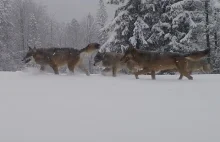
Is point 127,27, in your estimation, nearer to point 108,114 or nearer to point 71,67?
point 71,67

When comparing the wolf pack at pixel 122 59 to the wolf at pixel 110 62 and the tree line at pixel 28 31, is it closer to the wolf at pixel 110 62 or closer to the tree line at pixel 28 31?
the wolf at pixel 110 62

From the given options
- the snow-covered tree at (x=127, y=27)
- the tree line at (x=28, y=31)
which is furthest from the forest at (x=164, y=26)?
the tree line at (x=28, y=31)

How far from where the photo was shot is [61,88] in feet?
24.6

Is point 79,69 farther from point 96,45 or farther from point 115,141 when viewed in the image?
point 115,141

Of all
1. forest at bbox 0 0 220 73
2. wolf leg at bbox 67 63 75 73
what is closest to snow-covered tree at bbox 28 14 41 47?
forest at bbox 0 0 220 73

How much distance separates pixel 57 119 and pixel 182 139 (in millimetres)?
1953

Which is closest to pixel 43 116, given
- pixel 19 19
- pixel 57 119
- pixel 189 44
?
pixel 57 119

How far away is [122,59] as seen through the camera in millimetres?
11094

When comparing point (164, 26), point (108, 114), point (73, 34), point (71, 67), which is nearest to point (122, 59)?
point (71, 67)

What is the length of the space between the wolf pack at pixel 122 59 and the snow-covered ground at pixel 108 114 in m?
2.65

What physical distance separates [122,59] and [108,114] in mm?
5894

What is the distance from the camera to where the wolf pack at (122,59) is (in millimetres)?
10133

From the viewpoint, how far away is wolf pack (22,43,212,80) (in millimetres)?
10133

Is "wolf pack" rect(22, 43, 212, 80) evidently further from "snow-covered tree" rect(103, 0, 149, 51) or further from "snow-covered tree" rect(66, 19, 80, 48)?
"snow-covered tree" rect(66, 19, 80, 48)
